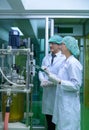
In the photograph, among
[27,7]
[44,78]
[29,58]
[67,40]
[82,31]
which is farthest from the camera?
[82,31]

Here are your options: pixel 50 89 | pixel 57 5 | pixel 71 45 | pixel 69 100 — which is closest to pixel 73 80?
pixel 69 100

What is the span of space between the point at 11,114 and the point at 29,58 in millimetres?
602

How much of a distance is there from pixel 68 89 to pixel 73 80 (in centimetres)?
10

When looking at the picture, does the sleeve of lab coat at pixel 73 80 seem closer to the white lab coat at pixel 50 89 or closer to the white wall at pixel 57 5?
the white lab coat at pixel 50 89

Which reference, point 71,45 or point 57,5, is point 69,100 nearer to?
point 71,45

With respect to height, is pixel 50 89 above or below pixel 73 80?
below

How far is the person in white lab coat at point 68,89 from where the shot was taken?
105 inches

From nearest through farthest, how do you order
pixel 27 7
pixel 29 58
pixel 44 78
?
pixel 29 58, pixel 44 78, pixel 27 7

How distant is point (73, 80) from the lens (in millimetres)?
2664

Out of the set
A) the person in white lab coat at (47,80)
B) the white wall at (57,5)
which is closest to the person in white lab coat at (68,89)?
the person in white lab coat at (47,80)

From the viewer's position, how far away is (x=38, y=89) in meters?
4.47

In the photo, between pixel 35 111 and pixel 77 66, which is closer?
pixel 77 66

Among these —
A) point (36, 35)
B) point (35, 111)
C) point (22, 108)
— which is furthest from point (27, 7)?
point (22, 108)

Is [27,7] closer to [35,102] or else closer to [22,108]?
[35,102]
